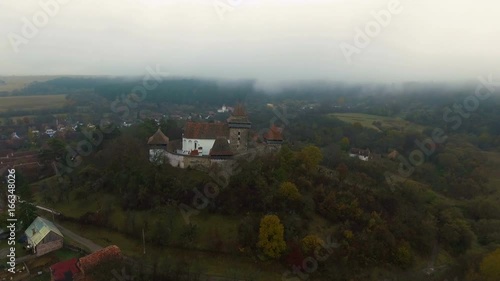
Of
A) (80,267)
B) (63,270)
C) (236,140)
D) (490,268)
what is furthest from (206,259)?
(490,268)

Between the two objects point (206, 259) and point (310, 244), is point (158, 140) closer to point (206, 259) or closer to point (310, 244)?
point (206, 259)

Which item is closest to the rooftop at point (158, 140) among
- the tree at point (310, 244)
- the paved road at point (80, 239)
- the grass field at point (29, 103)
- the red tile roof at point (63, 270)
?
the paved road at point (80, 239)

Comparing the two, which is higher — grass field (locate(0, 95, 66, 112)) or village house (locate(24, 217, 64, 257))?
grass field (locate(0, 95, 66, 112))

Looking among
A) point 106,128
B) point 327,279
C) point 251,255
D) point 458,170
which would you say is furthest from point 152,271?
point 458,170

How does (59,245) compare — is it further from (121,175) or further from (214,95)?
(214,95)

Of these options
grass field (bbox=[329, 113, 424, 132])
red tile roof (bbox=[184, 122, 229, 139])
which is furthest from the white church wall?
grass field (bbox=[329, 113, 424, 132])

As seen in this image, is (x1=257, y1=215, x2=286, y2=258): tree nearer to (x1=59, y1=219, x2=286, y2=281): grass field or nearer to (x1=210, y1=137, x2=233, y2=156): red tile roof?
(x1=59, y1=219, x2=286, y2=281): grass field
